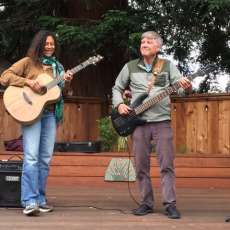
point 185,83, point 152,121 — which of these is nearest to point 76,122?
point 152,121

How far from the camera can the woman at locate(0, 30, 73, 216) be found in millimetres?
5035

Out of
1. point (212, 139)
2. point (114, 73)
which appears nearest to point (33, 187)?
point (212, 139)

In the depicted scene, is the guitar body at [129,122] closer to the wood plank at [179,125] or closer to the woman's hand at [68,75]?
the woman's hand at [68,75]

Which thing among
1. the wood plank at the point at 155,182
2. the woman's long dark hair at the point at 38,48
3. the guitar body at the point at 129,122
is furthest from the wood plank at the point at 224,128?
the woman's long dark hair at the point at 38,48

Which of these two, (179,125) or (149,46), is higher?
(149,46)

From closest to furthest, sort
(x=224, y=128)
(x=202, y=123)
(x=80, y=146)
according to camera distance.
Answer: (x=80, y=146)
(x=224, y=128)
(x=202, y=123)

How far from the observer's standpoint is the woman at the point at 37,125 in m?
Answer: 5.04

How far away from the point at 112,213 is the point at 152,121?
34.6 inches

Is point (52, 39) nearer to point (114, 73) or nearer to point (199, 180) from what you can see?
point (199, 180)

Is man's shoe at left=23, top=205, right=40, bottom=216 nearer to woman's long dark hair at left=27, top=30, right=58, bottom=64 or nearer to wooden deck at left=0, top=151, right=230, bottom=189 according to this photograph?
woman's long dark hair at left=27, top=30, right=58, bottom=64

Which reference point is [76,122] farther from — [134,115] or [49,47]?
[134,115]

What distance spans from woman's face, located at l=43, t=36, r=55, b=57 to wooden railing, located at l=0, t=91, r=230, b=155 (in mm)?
3270

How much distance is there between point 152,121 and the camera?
A: 16.6 ft

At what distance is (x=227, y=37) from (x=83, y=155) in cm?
320
